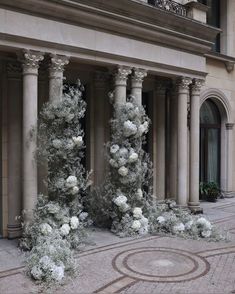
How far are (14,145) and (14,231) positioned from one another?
6.59 ft

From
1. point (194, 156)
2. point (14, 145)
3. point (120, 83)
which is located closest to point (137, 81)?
A: point (120, 83)

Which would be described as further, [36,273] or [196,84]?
[196,84]

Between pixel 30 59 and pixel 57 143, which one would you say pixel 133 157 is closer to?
pixel 57 143

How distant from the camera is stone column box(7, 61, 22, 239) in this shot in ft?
29.6

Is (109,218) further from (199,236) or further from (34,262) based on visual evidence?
(34,262)

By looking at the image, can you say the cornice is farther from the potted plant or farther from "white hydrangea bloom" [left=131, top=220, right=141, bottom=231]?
the potted plant

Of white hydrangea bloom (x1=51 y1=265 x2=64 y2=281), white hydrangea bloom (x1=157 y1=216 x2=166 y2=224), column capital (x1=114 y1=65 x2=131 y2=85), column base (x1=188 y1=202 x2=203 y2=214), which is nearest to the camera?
white hydrangea bloom (x1=51 y1=265 x2=64 y2=281)

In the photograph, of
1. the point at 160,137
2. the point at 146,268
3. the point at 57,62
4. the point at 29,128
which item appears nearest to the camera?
the point at 146,268

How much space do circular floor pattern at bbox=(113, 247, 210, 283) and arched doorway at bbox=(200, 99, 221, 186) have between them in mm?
7622

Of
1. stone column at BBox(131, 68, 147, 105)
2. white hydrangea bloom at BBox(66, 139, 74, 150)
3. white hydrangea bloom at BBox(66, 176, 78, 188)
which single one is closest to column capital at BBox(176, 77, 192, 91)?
stone column at BBox(131, 68, 147, 105)

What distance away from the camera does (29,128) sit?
809 cm

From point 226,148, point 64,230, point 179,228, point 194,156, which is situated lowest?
point 179,228

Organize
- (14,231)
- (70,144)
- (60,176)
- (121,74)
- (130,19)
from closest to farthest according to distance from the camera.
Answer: (70,144)
(60,176)
(14,231)
(130,19)
(121,74)

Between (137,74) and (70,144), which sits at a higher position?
(137,74)
